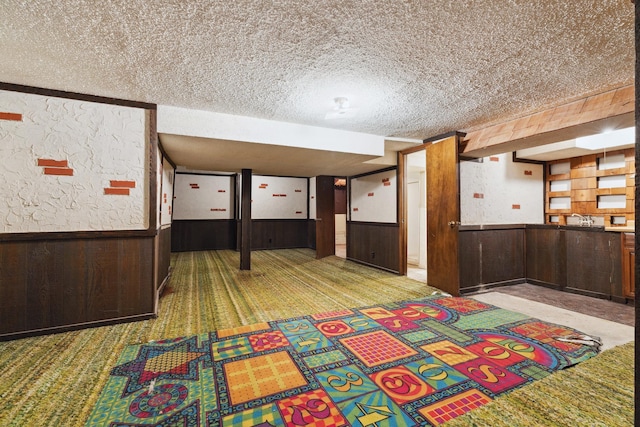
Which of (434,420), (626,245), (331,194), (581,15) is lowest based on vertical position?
(434,420)

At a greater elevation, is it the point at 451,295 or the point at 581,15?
the point at 581,15

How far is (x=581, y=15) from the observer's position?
168 cm

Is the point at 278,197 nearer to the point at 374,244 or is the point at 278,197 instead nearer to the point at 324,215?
the point at 324,215

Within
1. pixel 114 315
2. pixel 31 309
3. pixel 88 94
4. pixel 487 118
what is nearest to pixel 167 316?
pixel 114 315

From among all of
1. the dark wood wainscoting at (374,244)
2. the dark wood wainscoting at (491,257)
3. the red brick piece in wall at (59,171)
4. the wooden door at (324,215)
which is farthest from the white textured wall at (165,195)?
the dark wood wainscoting at (491,257)

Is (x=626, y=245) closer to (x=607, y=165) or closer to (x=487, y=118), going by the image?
(x=607, y=165)

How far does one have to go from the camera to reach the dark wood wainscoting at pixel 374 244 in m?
5.45

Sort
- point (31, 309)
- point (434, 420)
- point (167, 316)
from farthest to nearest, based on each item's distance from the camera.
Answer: point (167, 316)
point (31, 309)
point (434, 420)

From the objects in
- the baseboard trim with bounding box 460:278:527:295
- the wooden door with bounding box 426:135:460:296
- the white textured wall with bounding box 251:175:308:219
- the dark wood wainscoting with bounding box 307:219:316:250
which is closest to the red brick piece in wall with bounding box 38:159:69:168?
the wooden door with bounding box 426:135:460:296

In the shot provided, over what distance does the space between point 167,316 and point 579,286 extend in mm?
5551

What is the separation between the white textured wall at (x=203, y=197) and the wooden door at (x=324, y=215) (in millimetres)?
3272

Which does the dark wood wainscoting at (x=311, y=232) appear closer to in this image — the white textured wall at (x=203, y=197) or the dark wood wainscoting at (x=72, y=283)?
the white textured wall at (x=203, y=197)

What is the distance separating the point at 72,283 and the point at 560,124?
17.3 ft

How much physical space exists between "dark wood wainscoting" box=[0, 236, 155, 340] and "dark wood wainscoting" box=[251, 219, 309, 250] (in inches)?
227
